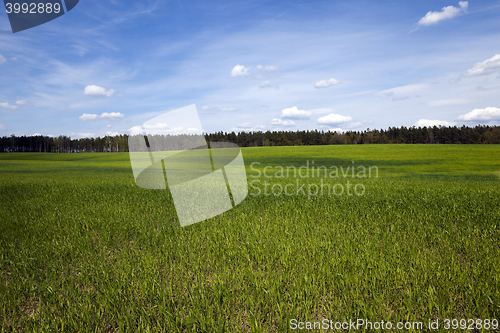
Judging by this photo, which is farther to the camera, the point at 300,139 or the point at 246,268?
the point at 300,139

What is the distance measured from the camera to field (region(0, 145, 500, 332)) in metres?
2.99

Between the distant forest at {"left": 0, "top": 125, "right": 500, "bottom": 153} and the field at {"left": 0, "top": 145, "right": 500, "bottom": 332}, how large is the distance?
377 ft

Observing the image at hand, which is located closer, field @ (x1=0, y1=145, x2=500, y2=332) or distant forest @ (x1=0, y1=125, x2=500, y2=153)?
field @ (x1=0, y1=145, x2=500, y2=332)

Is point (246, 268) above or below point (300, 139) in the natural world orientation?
below

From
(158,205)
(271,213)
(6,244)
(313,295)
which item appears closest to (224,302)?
(313,295)

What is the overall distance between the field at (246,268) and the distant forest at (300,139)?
377 feet

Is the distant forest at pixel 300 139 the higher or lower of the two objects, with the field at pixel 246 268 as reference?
higher

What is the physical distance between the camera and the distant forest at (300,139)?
11100 cm

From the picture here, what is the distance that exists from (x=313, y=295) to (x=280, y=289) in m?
0.43

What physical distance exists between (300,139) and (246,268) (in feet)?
413

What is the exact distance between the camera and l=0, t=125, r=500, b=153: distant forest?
364 feet

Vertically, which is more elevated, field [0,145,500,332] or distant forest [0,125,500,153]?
distant forest [0,125,500,153]

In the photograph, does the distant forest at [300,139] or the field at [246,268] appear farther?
the distant forest at [300,139]

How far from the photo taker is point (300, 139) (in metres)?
127
